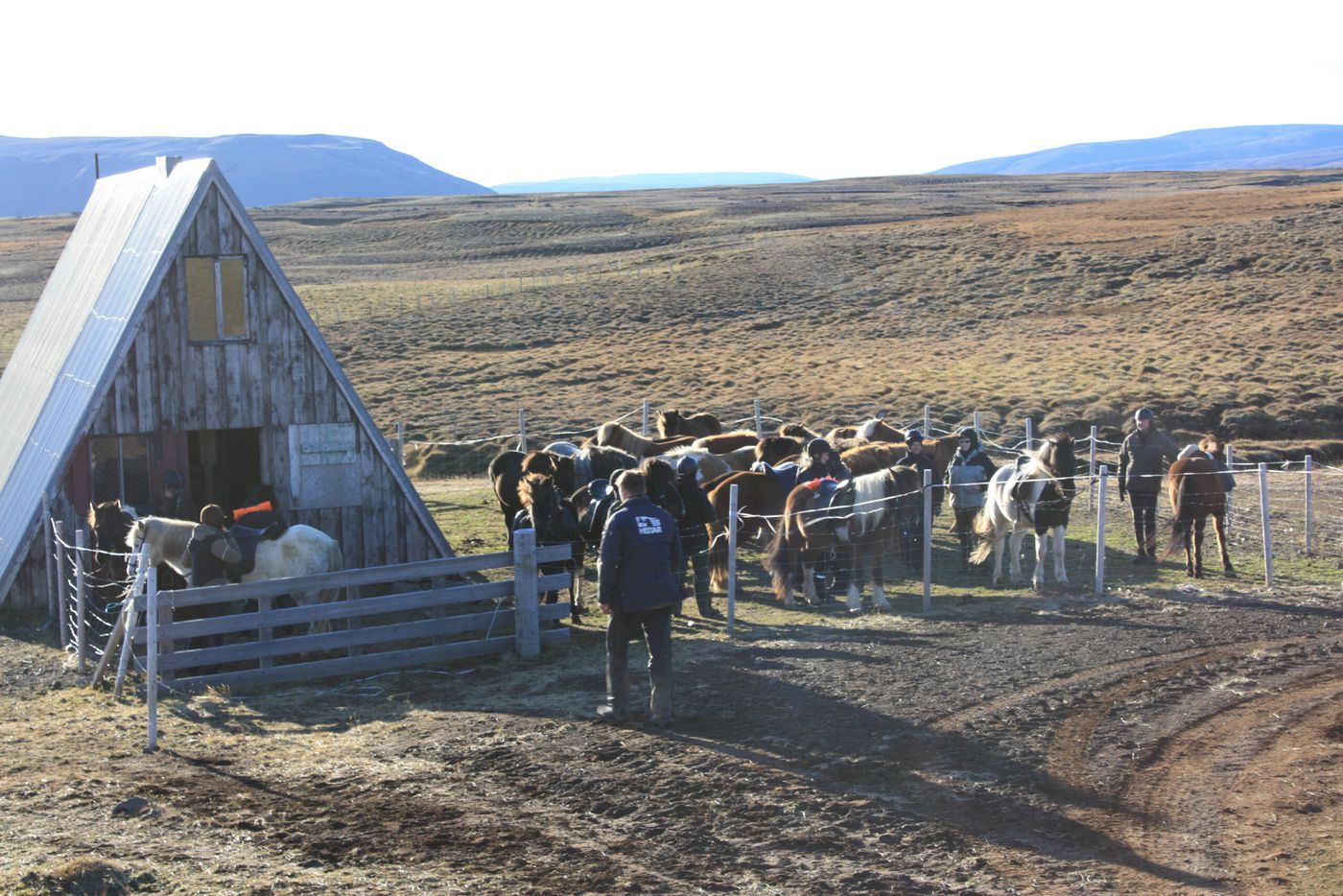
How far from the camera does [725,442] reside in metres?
18.9

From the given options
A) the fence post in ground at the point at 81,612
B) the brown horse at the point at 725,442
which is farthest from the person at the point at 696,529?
the fence post in ground at the point at 81,612

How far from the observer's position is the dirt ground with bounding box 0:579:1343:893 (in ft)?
21.5

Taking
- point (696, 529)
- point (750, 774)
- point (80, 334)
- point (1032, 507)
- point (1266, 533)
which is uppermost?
point (80, 334)

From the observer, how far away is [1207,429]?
28047mm

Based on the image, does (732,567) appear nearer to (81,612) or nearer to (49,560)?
(81,612)

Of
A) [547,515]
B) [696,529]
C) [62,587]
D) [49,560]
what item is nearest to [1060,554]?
[696,529]

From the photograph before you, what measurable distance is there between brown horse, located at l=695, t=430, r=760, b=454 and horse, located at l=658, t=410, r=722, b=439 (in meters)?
2.14

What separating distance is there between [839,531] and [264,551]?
551 cm

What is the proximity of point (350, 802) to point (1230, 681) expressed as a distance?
254 inches

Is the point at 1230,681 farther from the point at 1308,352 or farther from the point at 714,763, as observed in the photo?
the point at 1308,352

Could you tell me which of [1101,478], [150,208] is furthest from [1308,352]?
[150,208]

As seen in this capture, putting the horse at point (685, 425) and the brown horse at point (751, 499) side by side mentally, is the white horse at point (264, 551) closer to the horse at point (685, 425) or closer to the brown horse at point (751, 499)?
the brown horse at point (751, 499)

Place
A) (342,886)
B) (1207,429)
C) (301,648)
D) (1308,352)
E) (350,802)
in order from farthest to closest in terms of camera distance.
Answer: (1308,352) → (1207,429) → (301,648) → (350,802) → (342,886)

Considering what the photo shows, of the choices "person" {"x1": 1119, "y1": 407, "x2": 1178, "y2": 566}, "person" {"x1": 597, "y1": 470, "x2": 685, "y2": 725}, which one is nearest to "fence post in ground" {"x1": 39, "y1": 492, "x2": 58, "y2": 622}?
"person" {"x1": 597, "y1": 470, "x2": 685, "y2": 725}
